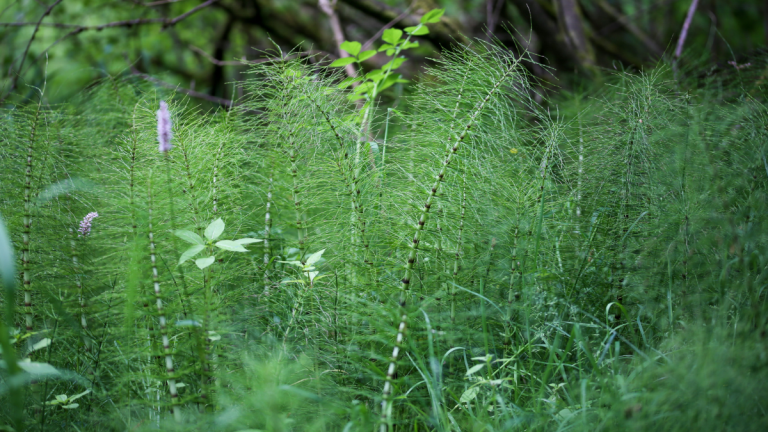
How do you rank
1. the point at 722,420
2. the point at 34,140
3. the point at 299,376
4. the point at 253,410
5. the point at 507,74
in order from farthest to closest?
1. the point at 34,140
2. the point at 507,74
3. the point at 299,376
4. the point at 253,410
5. the point at 722,420

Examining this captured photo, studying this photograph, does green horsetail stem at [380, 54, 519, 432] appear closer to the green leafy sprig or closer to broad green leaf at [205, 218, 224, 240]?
the green leafy sprig

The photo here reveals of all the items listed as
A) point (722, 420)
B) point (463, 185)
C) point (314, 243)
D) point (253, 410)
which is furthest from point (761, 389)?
point (314, 243)

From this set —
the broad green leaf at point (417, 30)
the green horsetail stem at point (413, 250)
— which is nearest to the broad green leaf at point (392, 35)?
the broad green leaf at point (417, 30)

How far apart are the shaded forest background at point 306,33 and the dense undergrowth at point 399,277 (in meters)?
1.45

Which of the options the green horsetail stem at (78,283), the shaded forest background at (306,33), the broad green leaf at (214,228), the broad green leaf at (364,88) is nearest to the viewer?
the broad green leaf at (214,228)

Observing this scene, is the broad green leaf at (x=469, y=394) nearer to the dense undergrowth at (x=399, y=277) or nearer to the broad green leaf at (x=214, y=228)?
the dense undergrowth at (x=399, y=277)

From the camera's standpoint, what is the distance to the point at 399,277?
1.65m

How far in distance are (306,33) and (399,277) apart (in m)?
3.54

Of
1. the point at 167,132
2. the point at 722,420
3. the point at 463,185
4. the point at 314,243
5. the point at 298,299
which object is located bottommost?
the point at 722,420

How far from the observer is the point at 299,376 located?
1.41 metres

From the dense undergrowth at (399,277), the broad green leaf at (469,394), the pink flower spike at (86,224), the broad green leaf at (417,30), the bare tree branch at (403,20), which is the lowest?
the broad green leaf at (469,394)

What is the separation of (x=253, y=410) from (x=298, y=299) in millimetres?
412

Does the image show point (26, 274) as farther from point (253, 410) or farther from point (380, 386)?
point (380, 386)

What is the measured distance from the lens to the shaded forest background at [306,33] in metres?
3.63
